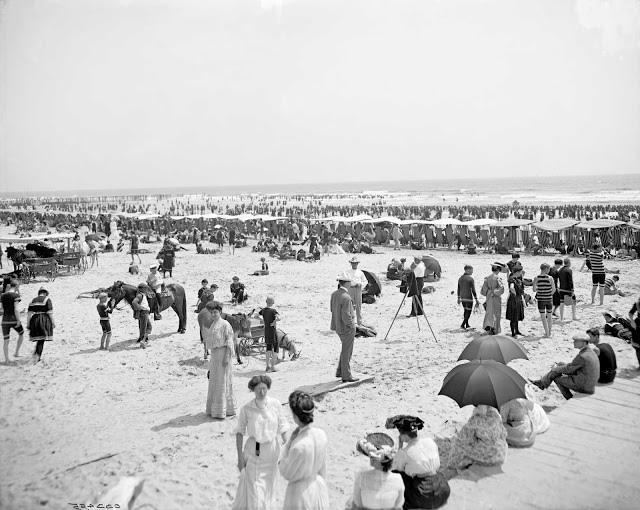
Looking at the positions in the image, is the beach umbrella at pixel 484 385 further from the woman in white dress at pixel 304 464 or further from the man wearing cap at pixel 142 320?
the man wearing cap at pixel 142 320

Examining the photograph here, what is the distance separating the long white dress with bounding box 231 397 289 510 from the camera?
150 inches

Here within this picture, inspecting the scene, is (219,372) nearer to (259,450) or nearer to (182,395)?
(182,395)

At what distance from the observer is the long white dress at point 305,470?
11.3 feet

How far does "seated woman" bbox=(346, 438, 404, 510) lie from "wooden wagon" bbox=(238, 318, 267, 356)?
555 centimetres

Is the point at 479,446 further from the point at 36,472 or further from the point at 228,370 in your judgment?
the point at 36,472

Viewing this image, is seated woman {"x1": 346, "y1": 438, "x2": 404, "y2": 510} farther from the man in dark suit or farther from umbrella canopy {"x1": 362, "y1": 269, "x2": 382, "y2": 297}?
umbrella canopy {"x1": 362, "y1": 269, "x2": 382, "y2": 297}

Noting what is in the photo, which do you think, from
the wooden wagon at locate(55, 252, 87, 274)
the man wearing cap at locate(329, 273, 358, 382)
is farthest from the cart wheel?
the wooden wagon at locate(55, 252, 87, 274)

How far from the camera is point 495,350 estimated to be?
594cm

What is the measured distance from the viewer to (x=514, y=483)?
4.59 metres

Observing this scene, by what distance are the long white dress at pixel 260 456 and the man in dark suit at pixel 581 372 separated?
14.4 feet

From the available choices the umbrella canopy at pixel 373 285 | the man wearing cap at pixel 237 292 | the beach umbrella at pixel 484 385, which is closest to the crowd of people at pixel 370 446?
the beach umbrella at pixel 484 385

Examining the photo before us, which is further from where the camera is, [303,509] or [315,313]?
[315,313]

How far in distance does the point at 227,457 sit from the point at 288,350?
368cm

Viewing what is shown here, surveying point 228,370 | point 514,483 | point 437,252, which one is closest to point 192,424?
point 228,370
